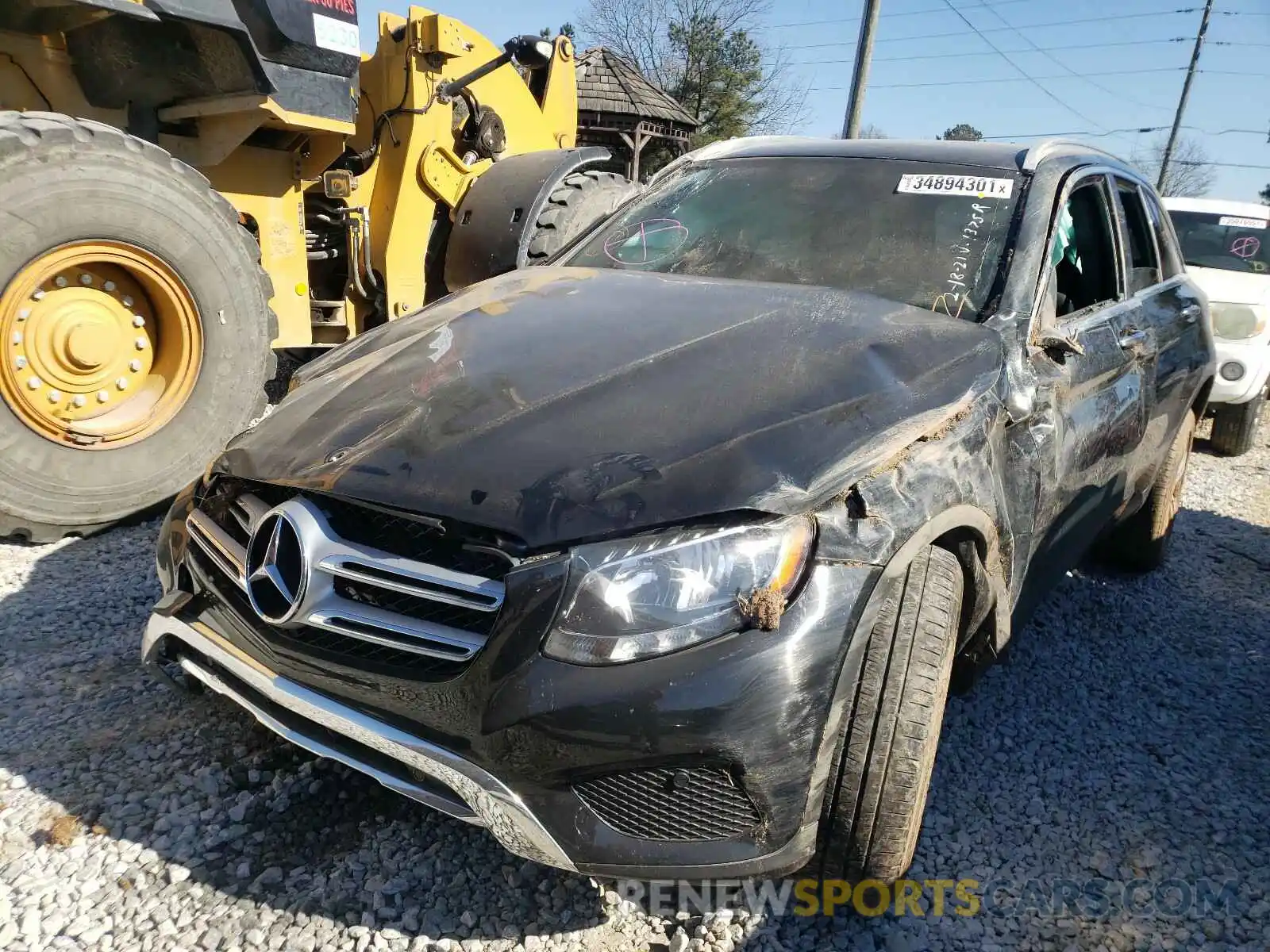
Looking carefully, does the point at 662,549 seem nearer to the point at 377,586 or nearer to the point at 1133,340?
the point at 377,586

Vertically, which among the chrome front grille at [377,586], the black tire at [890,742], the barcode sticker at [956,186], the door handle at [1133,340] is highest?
the barcode sticker at [956,186]

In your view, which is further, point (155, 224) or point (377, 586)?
point (155, 224)

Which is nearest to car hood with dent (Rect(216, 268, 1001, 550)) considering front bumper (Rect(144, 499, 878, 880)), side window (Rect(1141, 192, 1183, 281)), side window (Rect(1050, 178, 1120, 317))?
front bumper (Rect(144, 499, 878, 880))

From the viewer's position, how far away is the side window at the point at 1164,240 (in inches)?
154

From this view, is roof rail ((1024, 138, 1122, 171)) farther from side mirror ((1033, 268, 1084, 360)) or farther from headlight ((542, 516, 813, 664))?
headlight ((542, 516, 813, 664))

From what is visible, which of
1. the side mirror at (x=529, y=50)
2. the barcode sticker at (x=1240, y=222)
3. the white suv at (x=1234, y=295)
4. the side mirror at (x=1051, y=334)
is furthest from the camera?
the barcode sticker at (x=1240, y=222)

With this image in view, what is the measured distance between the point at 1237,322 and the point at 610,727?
7.03m

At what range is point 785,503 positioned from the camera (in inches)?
67.6

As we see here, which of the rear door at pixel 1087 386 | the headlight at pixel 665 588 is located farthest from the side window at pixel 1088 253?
the headlight at pixel 665 588

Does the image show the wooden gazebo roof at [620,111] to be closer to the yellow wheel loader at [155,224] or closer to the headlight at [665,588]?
the yellow wheel loader at [155,224]

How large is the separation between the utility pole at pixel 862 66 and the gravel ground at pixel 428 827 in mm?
11451

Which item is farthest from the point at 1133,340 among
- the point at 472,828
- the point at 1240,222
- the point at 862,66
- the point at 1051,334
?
the point at 862,66

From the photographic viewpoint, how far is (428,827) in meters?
2.26

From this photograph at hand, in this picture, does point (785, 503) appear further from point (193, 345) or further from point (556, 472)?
point (193, 345)
